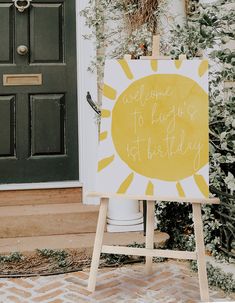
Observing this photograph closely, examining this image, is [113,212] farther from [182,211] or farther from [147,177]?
[147,177]

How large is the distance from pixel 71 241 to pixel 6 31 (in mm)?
2048

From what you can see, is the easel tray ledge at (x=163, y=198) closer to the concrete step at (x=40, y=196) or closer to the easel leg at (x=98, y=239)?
the easel leg at (x=98, y=239)

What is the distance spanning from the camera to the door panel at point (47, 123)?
16.7 ft

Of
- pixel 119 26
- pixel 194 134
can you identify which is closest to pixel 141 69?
pixel 194 134

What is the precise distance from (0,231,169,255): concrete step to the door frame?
50 centimetres

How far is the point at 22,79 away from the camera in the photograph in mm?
5059

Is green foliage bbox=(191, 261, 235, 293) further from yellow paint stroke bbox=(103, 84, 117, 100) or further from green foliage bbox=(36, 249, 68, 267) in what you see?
yellow paint stroke bbox=(103, 84, 117, 100)

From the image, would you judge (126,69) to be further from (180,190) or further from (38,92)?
(38,92)

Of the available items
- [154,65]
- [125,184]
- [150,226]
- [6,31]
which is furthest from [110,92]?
[6,31]

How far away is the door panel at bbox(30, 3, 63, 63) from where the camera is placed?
5074 mm

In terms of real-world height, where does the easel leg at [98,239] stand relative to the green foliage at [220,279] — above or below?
above

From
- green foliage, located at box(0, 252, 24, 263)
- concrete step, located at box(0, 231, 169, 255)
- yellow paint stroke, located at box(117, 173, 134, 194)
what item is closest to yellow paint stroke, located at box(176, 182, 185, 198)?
yellow paint stroke, located at box(117, 173, 134, 194)

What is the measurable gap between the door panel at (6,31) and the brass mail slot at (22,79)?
167 millimetres

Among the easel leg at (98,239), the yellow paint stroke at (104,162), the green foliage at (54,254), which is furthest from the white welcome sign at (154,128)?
the green foliage at (54,254)
